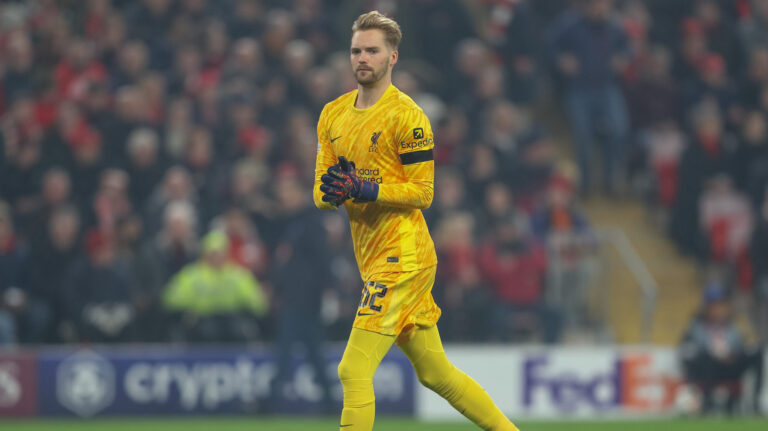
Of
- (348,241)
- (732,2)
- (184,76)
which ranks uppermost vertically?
(732,2)

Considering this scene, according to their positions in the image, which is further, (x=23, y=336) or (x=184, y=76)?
(x=184, y=76)

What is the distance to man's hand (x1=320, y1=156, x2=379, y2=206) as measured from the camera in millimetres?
5863

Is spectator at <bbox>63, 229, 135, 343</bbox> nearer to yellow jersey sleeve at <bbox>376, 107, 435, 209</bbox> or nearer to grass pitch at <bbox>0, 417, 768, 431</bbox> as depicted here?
grass pitch at <bbox>0, 417, 768, 431</bbox>

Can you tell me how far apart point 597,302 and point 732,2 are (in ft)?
21.7

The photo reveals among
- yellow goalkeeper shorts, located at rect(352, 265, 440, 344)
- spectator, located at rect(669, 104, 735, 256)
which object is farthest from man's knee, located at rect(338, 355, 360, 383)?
spectator, located at rect(669, 104, 735, 256)

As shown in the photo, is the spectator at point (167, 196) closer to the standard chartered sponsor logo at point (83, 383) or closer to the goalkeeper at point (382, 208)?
the standard chartered sponsor logo at point (83, 383)

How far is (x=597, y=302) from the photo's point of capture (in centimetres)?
1380

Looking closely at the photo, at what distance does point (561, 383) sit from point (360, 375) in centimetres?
758

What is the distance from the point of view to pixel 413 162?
621cm

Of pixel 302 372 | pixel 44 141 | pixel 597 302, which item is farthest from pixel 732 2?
pixel 44 141

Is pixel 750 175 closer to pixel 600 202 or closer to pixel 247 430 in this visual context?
pixel 600 202

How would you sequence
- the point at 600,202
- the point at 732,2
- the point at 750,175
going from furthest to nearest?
the point at 732,2 < the point at 600,202 < the point at 750,175

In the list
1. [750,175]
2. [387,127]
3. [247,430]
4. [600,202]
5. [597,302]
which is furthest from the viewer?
[600,202]

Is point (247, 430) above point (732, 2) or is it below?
below
